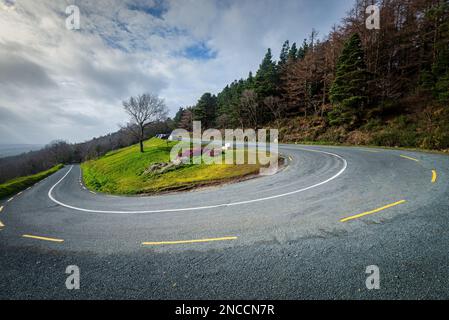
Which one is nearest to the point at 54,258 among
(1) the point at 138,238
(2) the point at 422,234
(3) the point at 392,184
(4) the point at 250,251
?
(1) the point at 138,238

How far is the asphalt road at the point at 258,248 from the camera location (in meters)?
3.29

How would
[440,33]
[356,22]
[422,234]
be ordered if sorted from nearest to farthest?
[422,234], [440,33], [356,22]

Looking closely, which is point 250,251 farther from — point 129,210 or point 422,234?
point 129,210

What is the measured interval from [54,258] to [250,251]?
18.2 feet

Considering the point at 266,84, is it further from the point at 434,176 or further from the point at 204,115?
the point at 434,176

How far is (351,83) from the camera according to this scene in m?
23.4

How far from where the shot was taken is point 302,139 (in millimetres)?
29953

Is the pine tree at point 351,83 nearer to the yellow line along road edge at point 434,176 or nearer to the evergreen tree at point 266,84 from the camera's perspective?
the evergreen tree at point 266,84

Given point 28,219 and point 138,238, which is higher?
point 138,238

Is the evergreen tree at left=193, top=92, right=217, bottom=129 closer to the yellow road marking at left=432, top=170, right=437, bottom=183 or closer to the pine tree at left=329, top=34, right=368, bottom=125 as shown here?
the pine tree at left=329, top=34, right=368, bottom=125

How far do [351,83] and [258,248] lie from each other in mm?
28056

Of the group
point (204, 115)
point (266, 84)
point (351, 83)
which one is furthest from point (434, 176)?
point (204, 115)

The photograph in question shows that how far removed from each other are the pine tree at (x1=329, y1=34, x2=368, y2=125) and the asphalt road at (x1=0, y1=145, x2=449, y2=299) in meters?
19.1

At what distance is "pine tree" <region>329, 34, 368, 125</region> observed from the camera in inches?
912
